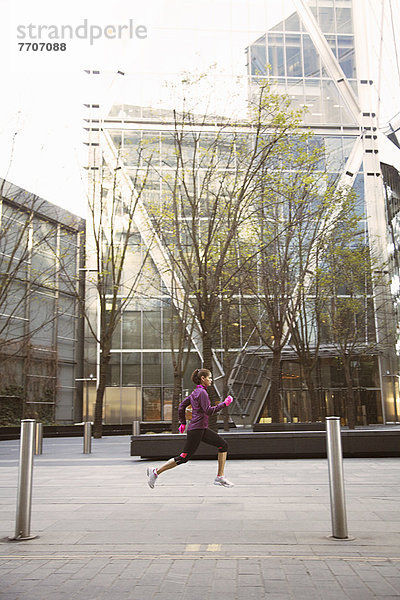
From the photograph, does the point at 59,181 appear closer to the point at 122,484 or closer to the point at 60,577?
the point at 122,484

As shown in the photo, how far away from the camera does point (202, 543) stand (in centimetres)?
527

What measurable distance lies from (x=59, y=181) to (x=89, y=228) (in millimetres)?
16367

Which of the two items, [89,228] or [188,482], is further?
[89,228]

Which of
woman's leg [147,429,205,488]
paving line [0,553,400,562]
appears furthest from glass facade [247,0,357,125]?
paving line [0,553,400,562]

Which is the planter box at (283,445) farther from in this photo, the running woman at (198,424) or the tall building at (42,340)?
the tall building at (42,340)

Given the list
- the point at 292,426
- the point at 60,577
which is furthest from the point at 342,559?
the point at 292,426

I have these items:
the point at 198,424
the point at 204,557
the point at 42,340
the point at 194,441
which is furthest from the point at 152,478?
the point at 42,340

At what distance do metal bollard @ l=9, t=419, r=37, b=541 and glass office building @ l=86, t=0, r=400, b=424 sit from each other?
26883mm

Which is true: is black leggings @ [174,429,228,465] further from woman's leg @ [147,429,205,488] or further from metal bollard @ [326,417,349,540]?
metal bollard @ [326,417,349,540]

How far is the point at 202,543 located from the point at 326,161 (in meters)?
32.4

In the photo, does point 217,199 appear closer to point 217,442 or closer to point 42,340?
point 217,442

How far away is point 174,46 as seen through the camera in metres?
39.4

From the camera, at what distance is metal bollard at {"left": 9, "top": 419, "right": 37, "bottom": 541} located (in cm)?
551

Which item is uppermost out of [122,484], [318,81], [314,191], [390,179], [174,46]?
[174,46]
